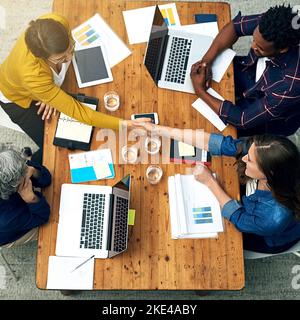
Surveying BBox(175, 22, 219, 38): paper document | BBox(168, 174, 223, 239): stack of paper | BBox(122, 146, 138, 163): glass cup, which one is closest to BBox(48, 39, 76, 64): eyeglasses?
BBox(122, 146, 138, 163): glass cup

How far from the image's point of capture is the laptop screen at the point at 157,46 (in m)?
2.00

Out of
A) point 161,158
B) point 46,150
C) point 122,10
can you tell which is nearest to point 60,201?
point 46,150

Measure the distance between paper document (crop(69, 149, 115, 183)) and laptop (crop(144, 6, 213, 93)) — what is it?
475 mm

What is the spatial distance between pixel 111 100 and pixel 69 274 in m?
0.84

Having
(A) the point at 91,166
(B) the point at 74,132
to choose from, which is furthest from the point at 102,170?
(B) the point at 74,132

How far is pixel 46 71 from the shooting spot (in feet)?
6.10

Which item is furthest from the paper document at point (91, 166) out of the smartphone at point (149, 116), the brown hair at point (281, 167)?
the brown hair at point (281, 167)

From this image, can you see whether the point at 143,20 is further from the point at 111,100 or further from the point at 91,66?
the point at 111,100

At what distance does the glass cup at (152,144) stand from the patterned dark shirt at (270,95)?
338 millimetres

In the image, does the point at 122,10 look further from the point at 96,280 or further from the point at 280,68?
the point at 96,280

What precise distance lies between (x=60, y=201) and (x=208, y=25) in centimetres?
120

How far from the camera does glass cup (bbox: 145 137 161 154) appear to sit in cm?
190

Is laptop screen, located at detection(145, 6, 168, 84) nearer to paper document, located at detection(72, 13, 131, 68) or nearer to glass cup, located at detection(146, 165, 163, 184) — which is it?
paper document, located at detection(72, 13, 131, 68)

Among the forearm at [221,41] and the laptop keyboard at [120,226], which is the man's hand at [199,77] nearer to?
the forearm at [221,41]
